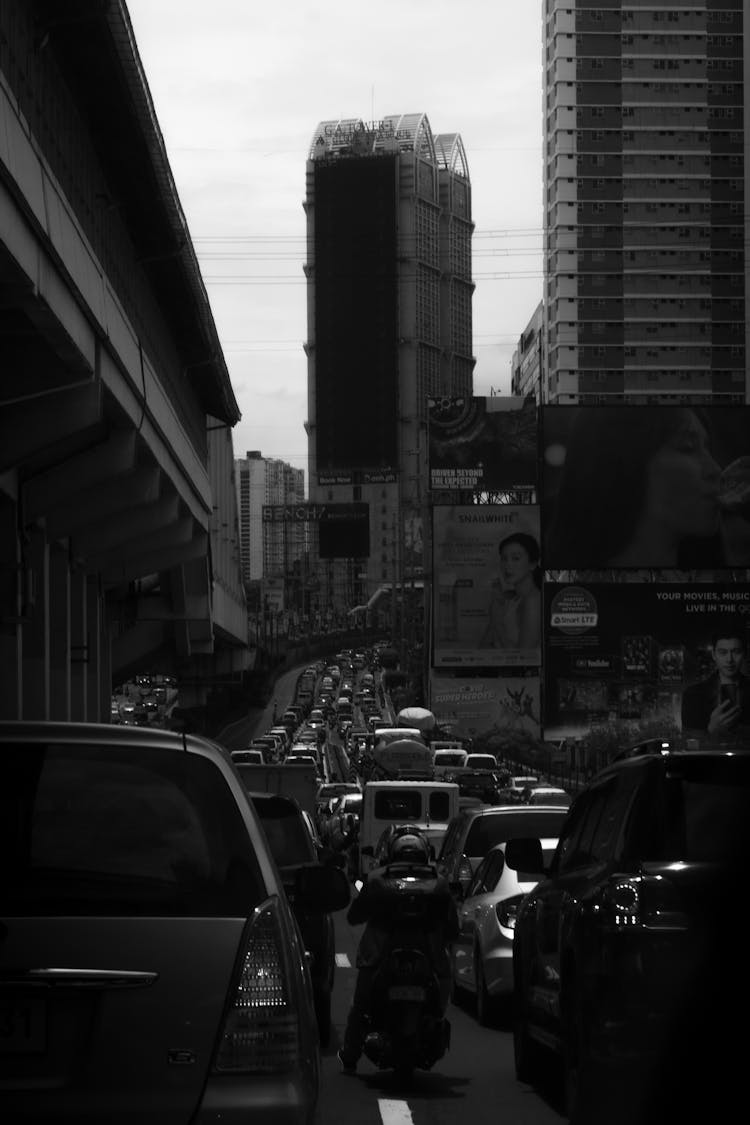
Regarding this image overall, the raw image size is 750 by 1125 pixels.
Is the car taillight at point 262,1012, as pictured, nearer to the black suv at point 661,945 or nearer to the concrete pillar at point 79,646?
the black suv at point 661,945

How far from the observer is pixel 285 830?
13.5 m

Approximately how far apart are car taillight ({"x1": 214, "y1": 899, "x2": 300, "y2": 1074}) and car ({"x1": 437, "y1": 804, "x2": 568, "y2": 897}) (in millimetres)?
11261

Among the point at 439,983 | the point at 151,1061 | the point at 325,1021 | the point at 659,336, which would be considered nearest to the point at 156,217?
the point at 325,1021

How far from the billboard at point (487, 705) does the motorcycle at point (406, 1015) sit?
68.5 m

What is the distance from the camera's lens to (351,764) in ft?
256

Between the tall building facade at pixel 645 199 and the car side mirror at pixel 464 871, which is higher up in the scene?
the tall building facade at pixel 645 199

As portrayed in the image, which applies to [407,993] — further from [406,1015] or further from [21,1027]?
[21,1027]

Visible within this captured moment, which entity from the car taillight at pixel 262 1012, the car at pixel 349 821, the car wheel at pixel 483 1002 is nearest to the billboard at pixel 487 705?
the car at pixel 349 821

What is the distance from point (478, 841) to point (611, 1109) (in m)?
8.79

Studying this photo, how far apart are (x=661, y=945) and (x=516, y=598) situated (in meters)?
69.8

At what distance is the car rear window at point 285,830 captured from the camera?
13234 mm

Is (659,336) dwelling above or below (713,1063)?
above

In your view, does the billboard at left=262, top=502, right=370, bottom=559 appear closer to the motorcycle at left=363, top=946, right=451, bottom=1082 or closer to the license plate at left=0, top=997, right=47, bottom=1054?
the motorcycle at left=363, top=946, right=451, bottom=1082

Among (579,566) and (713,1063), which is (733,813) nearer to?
(713,1063)
